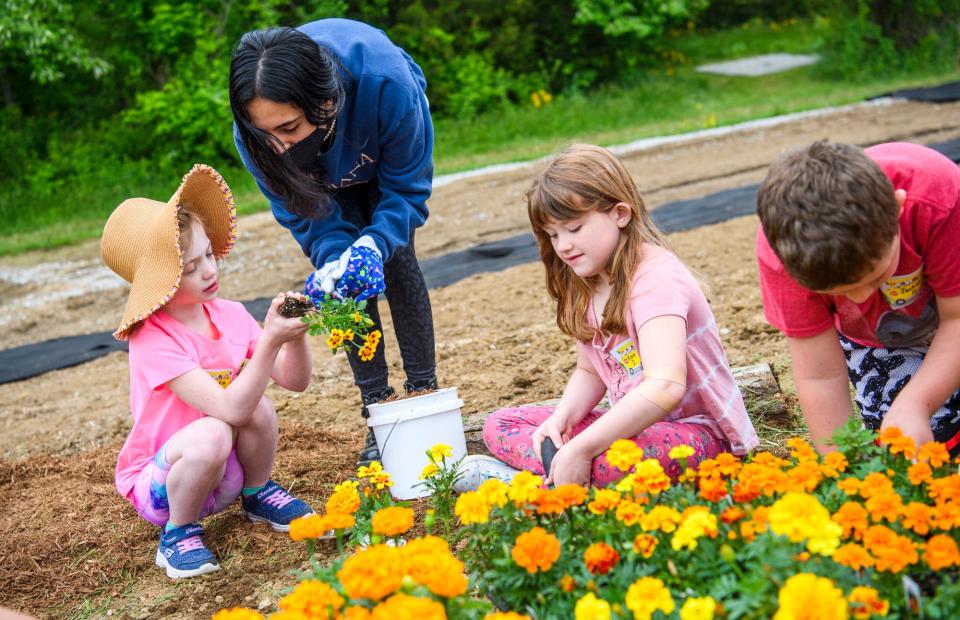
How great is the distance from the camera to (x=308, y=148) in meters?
2.86

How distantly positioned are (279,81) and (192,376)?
851 millimetres

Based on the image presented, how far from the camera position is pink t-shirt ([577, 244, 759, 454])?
2457 mm

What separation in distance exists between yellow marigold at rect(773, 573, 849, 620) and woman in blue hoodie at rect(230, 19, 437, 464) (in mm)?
1686

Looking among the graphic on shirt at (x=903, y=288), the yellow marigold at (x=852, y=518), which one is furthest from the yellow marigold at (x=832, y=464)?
the graphic on shirt at (x=903, y=288)

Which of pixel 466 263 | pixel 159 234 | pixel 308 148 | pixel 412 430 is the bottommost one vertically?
pixel 466 263

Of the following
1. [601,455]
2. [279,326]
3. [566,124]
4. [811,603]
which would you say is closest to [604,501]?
[811,603]

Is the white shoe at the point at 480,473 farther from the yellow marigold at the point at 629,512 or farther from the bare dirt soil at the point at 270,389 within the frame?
the yellow marigold at the point at 629,512

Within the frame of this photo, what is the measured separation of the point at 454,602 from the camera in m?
1.52

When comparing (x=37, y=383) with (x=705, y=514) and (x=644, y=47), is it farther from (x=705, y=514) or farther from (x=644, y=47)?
(x=644, y=47)

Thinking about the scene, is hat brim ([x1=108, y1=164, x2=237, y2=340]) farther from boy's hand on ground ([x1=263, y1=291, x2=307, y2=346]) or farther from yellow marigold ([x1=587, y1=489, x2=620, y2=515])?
yellow marigold ([x1=587, y1=489, x2=620, y2=515])

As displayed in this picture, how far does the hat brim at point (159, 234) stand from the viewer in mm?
2666

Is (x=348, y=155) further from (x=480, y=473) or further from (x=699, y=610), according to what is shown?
(x=699, y=610)

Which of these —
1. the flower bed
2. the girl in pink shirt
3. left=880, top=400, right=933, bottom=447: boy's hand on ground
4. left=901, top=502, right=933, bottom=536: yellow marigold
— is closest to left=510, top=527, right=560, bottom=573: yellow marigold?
the flower bed

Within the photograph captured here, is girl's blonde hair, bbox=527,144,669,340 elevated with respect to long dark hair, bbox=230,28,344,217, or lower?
Answer: lower
